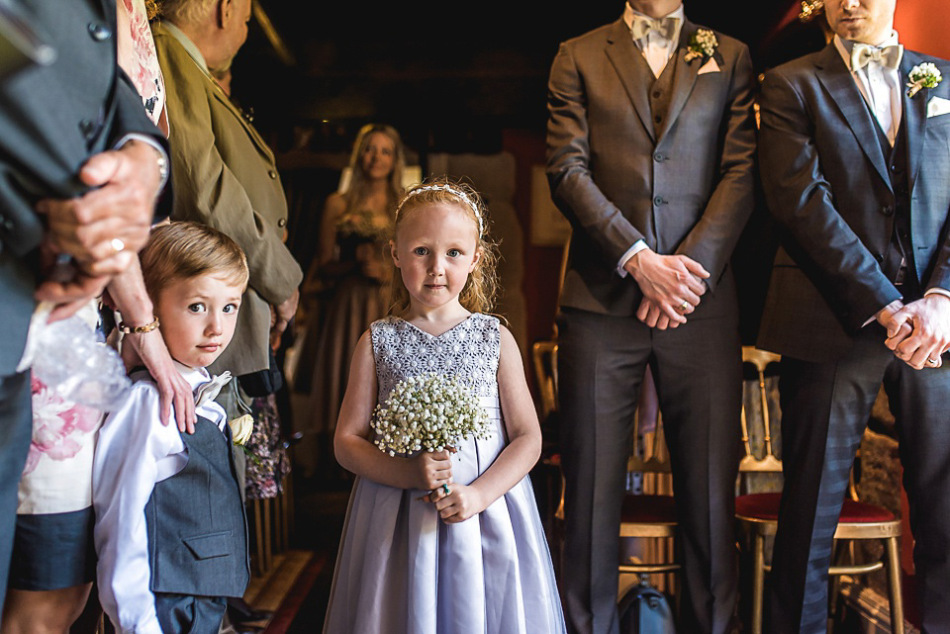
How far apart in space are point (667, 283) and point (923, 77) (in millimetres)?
970

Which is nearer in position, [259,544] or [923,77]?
[923,77]

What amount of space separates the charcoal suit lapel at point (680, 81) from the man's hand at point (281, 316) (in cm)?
133

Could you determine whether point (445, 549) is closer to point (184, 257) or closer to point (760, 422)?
point (184, 257)

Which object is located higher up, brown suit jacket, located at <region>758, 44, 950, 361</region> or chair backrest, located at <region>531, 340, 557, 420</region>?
brown suit jacket, located at <region>758, 44, 950, 361</region>

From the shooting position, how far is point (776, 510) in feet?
8.98

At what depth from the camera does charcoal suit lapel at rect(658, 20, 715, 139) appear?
2549 mm

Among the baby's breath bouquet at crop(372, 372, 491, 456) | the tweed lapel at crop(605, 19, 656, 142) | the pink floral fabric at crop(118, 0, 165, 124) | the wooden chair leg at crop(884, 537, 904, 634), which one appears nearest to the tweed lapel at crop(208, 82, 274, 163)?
the pink floral fabric at crop(118, 0, 165, 124)

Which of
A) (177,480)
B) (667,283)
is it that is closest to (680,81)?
(667,283)

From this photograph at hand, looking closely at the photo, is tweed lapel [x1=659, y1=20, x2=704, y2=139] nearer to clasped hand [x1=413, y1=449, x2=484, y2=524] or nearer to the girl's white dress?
the girl's white dress

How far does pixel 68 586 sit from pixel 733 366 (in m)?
1.91

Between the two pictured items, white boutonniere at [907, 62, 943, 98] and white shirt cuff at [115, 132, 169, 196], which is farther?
white boutonniere at [907, 62, 943, 98]

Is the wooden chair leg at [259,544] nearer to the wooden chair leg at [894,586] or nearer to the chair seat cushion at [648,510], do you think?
the chair seat cushion at [648,510]

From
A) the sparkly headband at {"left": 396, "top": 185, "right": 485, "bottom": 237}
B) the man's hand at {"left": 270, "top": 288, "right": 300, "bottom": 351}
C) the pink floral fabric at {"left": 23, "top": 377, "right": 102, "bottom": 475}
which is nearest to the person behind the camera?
the pink floral fabric at {"left": 23, "top": 377, "right": 102, "bottom": 475}

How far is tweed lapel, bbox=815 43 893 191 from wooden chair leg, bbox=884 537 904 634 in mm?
1124
